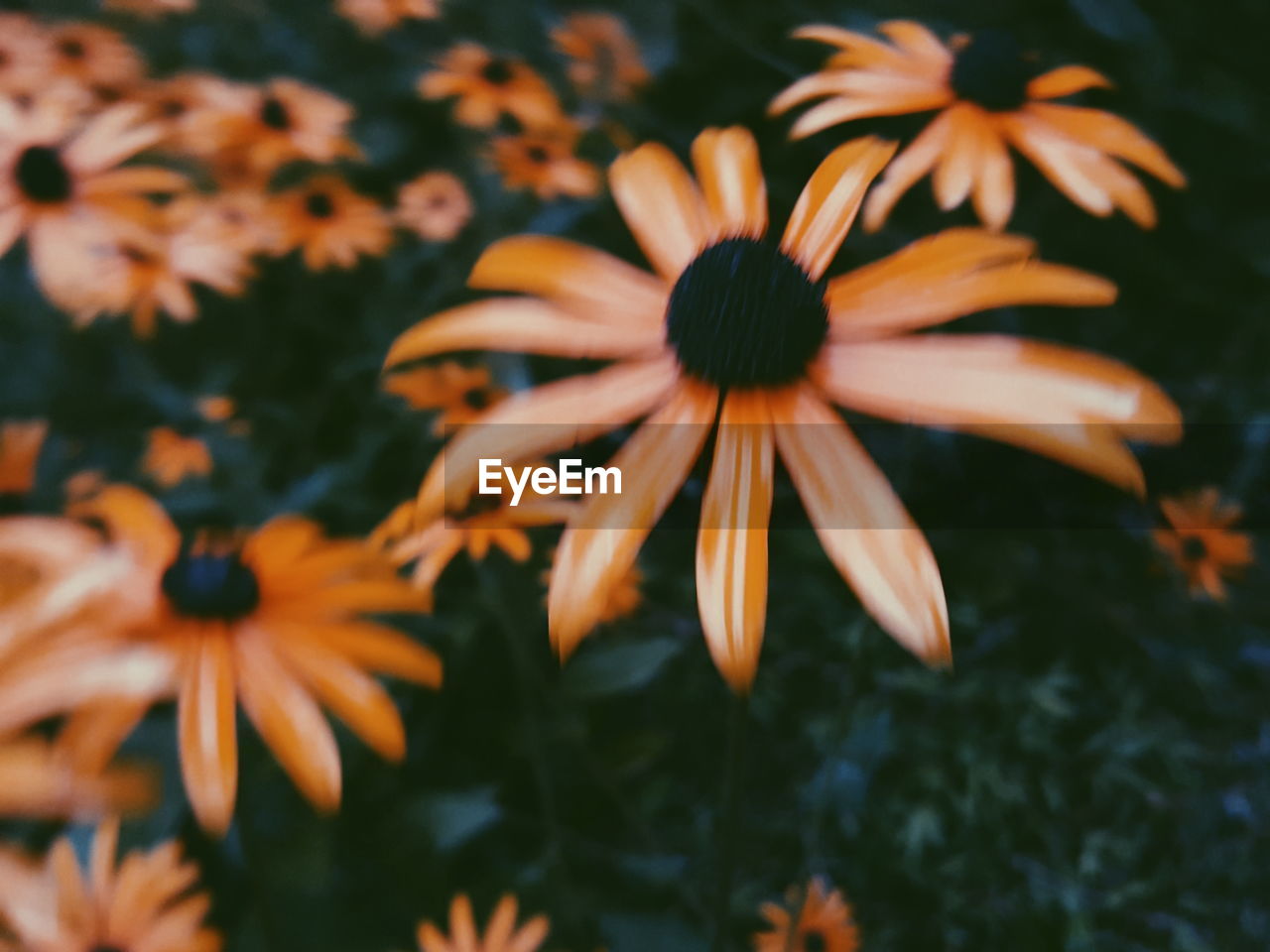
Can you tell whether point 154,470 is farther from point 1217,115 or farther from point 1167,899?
point 1217,115

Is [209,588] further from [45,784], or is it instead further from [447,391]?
[447,391]

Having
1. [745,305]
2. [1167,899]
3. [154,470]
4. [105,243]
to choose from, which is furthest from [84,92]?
[1167,899]

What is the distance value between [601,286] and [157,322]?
1313 mm

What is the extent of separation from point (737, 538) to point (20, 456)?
107cm

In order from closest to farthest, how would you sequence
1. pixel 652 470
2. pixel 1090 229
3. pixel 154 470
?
pixel 652 470 → pixel 154 470 → pixel 1090 229

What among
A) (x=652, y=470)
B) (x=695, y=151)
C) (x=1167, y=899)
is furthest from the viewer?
(x=1167, y=899)

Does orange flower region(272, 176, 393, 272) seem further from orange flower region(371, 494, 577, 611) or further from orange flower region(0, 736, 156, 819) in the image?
orange flower region(0, 736, 156, 819)

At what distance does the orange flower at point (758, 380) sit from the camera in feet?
0.97

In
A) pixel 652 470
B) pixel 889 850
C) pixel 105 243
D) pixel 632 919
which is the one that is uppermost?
pixel 652 470

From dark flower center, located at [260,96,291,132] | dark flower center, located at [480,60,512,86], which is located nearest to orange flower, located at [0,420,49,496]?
dark flower center, located at [260,96,291,132]

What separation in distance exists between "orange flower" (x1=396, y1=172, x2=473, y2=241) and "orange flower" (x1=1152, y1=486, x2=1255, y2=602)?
1.01 meters

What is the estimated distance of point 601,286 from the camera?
42 cm

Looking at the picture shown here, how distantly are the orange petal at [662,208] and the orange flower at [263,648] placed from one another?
229mm

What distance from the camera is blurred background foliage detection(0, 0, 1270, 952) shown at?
2.66 ft
